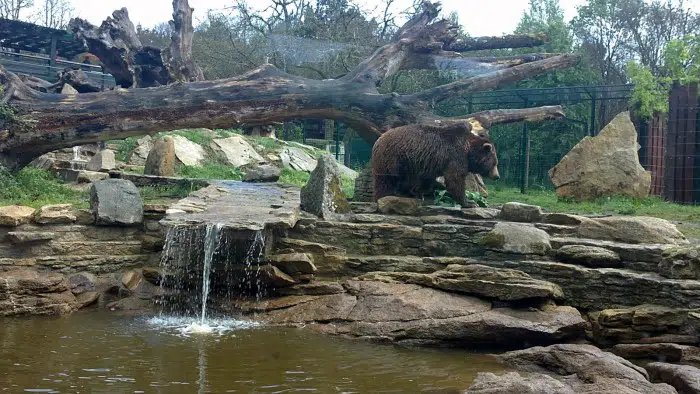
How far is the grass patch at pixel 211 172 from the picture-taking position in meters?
14.4

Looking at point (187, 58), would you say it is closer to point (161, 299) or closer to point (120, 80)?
point (120, 80)

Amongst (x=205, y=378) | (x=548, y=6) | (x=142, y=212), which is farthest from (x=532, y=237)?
(x=548, y=6)

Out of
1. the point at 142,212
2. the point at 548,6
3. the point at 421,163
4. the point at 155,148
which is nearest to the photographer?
the point at 142,212

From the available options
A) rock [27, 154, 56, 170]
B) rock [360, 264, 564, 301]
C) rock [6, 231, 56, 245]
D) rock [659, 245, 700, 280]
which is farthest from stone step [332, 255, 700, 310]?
rock [27, 154, 56, 170]

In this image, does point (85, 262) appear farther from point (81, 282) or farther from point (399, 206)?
point (399, 206)

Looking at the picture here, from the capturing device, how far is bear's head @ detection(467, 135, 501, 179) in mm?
10766

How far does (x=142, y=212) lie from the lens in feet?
31.4

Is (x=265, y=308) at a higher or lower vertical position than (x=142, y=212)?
lower

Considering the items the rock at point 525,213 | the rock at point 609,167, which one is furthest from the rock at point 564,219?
the rock at point 609,167

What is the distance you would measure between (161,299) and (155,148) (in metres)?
5.24

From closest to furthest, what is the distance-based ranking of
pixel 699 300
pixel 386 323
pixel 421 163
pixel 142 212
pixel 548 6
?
pixel 699 300, pixel 386 323, pixel 142 212, pixel 421 163, pixel 548 6

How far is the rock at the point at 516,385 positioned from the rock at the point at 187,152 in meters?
10.7

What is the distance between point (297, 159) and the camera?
17328 mm

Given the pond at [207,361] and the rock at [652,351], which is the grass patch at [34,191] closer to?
the pond at [207,361]
